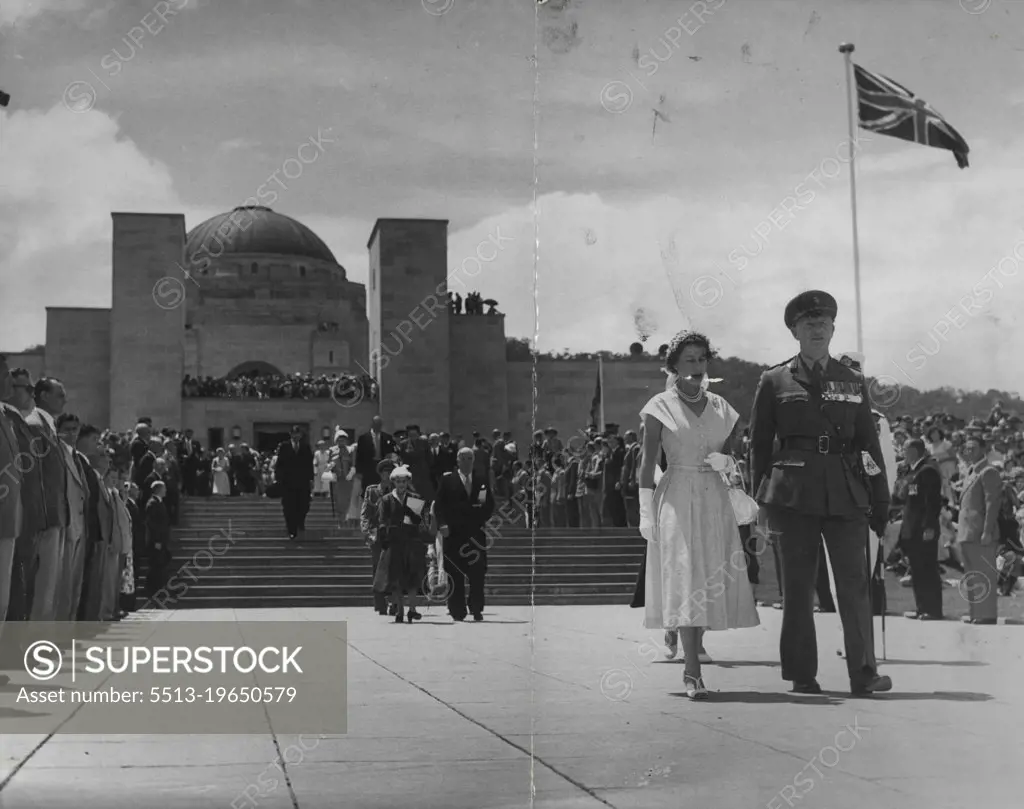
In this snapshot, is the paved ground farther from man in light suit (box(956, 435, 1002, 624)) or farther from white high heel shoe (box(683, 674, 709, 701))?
man in light suit (box(956, 435, 1002, 624))

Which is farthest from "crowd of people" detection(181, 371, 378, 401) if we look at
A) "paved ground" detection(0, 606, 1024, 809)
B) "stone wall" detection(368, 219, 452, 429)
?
"paved ground" detection(0, 606, 1024, 809)

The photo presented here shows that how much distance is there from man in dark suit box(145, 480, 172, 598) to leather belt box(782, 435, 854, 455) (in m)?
10.4

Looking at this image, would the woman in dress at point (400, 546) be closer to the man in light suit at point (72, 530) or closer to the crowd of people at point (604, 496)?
the crowd of people at point (604, 496)

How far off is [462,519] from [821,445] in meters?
7.46

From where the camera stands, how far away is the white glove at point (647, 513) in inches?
257

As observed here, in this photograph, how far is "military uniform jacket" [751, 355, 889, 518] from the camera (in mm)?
6215

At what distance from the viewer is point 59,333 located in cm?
4978

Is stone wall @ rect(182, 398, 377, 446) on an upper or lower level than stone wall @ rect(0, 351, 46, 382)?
lower

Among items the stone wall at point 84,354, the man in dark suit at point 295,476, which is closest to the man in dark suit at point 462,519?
the man in dark suit at point 295,476

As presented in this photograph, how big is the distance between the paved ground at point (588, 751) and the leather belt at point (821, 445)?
3.46ft

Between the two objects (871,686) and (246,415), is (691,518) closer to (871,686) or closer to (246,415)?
(871,686)

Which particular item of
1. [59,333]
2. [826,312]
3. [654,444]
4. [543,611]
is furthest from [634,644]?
[59,333]

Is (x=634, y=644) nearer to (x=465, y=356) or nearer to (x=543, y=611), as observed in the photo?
(x=543, y=611)

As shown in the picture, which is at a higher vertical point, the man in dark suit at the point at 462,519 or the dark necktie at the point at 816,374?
the dark necktie at the point at 816,374
